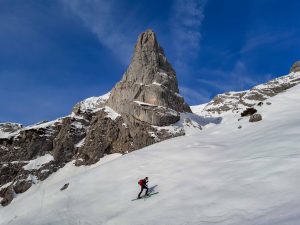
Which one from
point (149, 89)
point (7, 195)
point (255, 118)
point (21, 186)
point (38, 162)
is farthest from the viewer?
point (149, 89)

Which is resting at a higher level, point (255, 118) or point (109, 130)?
point (109, 130)

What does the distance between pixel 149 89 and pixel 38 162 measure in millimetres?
46274

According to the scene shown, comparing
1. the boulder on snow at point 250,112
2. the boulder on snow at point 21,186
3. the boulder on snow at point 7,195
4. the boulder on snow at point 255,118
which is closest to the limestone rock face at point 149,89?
the boulder on snow at point 21,186

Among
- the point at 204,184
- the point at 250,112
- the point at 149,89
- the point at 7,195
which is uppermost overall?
the point at 149,89

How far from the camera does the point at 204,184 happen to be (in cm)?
2406

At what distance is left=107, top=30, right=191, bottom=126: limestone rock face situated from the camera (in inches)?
5153

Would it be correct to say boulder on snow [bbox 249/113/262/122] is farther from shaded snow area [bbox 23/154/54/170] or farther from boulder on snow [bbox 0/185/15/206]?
shaded snow area [bbox 23/154/54/170]

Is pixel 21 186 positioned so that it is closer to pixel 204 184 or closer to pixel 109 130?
pixel 109 130

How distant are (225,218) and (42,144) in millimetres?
129000

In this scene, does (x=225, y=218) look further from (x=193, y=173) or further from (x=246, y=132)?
(x=246, y=132)

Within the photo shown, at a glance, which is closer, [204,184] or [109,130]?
[204,184]

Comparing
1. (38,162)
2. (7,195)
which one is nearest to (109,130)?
(38,162)

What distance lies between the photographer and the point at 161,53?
15788cm

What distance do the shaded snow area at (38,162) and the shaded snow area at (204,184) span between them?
303ft
